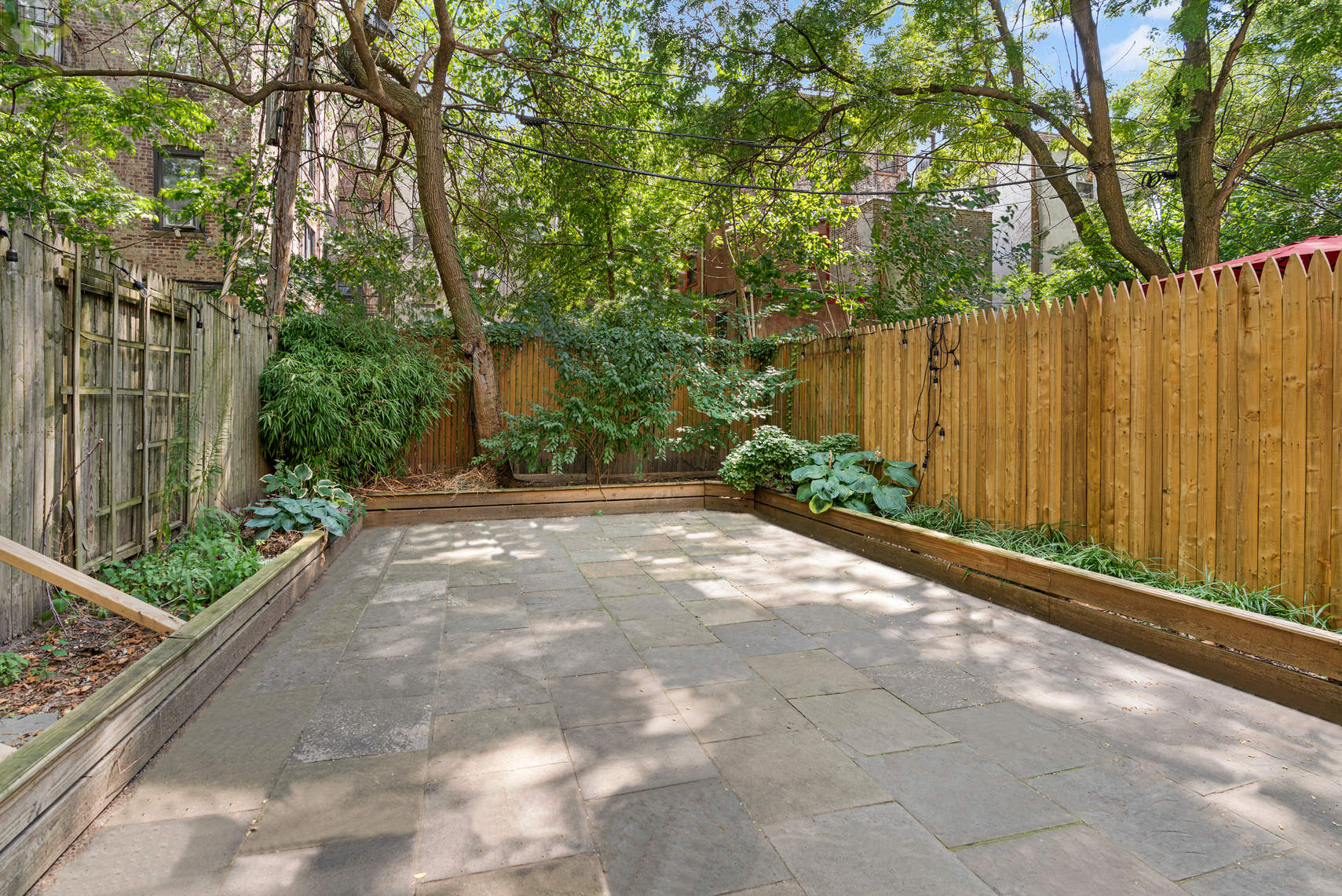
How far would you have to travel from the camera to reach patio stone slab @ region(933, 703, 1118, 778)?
2.36 m

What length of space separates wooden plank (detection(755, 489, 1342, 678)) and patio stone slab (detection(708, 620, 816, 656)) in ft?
5.06

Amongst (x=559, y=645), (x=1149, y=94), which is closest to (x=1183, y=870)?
(x=559, y=645)

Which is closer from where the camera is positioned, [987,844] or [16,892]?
[16,892]

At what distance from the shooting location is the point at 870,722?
268 cm

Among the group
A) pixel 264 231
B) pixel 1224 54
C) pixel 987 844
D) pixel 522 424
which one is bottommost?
pixel 987 844

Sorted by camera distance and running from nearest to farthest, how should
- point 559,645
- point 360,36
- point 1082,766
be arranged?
1. point 1082,766
2. point 559,645
3. point 360,36

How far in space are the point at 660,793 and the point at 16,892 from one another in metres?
1.62

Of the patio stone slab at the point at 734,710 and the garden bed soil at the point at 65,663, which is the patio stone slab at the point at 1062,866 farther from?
the garden bed soil at the point at 65,663

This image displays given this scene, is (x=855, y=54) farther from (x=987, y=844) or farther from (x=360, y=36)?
(x=987, y=844)

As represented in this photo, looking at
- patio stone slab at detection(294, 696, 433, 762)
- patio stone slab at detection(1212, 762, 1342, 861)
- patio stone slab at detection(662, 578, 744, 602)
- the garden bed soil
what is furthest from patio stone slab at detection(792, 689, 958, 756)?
the garden bed soil

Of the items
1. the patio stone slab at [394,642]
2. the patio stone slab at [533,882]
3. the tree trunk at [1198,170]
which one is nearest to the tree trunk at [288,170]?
the patio stone slab at [394,642]

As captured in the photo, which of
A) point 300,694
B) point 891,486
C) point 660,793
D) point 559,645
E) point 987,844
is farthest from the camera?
point 891,486

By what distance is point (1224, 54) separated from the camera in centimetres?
834

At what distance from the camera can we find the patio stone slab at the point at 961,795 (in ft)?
6.53
